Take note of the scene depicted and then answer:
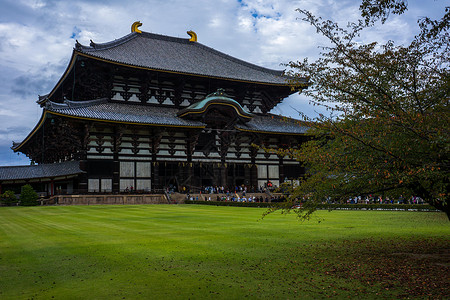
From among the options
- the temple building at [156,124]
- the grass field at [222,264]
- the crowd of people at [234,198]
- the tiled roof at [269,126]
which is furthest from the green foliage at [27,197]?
the grass field at [222,264]

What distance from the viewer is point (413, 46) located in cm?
1097

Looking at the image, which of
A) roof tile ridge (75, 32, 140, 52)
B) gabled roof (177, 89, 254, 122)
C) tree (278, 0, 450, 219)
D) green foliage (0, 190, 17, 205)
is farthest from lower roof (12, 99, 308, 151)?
tree (278, 0, 450, 219)

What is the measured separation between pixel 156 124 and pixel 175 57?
54.9ft

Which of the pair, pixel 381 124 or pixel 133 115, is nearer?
pixel 381 124

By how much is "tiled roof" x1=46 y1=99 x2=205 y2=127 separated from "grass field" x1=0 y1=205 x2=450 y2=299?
1030 inches

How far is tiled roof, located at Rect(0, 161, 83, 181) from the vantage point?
43.0m

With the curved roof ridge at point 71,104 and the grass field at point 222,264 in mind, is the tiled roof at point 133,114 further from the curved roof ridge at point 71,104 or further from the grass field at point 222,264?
the grass field at point 222,264

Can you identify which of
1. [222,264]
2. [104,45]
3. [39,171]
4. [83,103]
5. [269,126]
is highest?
[104,45]

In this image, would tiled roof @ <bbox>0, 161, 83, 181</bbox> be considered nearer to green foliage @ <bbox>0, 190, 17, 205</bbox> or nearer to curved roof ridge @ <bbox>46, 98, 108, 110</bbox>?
green foliage @ <bbox>0, 190, 17, 205</bbox>

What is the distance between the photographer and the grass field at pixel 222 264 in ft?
26.6

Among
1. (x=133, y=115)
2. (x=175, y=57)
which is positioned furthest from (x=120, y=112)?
(x=175, y=57)

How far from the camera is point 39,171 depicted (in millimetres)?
44625

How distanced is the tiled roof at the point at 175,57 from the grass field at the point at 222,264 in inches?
1361

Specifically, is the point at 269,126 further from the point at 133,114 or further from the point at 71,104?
the point at 71,104
